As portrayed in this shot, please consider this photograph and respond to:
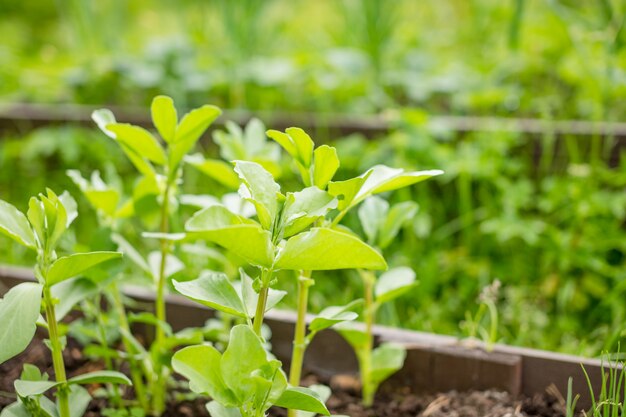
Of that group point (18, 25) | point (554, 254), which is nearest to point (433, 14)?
point (554, 254)

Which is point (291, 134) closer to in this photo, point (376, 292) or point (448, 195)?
point (376, 292)

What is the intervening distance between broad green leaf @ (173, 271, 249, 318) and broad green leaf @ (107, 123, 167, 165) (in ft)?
0.73

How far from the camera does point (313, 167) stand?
2.67ft

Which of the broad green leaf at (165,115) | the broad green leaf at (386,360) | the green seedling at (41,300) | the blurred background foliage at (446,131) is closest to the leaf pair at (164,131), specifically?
the broad green leaf at (165,115)

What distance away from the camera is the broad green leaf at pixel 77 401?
0.87 metres

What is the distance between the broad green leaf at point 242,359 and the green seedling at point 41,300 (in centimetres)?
17

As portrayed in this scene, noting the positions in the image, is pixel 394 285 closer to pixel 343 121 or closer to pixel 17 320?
pixel 17 320

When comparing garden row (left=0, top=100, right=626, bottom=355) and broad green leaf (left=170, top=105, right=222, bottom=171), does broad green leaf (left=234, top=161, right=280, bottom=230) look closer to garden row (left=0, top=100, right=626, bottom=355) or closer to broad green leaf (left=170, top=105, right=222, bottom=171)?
broad green leaf (left=170, top=105, right=222, bottom=171)

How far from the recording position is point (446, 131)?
183 centimetres

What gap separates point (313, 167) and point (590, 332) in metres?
0.96

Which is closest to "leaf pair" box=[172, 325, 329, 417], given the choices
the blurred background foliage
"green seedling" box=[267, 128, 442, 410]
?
"green seedling" box=[267, 128, 442, 410]

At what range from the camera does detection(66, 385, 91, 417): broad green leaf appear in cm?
87

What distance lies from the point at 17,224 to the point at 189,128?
24 cm

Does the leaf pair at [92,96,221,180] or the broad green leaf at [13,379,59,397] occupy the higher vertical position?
the leaf pair at [92,96,221,180]
